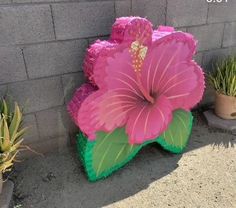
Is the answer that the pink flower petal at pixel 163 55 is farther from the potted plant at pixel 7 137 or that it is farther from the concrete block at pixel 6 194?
the concrete block at pixel 6 194

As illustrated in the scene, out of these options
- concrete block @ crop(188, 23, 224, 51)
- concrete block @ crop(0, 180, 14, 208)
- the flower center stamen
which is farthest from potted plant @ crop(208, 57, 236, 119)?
concrete block @ crop(0, 180, 14, 208)

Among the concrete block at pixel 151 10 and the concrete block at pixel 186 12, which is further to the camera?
the concrete block at pixel 186 12

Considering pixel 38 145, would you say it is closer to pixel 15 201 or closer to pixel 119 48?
pixel 15 201

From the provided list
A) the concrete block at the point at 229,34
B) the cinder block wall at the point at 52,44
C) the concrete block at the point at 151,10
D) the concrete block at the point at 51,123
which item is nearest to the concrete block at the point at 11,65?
the cinder block wall at the point at 52,44

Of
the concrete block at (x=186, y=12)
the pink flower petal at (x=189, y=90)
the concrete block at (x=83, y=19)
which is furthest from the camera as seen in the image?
the concrete block at (x=186, y=12)

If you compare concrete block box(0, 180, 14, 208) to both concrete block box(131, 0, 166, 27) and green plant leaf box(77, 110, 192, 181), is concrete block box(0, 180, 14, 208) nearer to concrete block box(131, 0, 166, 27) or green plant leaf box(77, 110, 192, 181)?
green plant leaf box(77, 110, 192, 181)

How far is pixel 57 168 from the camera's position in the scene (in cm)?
282

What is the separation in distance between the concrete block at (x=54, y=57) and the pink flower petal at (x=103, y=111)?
58cm

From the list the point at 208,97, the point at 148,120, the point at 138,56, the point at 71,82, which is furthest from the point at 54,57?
the point at 208,97

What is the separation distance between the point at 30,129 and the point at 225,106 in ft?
6.99

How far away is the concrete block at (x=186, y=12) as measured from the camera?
3127 mm

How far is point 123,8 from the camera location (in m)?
2.86

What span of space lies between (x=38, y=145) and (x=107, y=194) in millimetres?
873

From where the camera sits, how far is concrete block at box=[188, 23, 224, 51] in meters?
3.40
